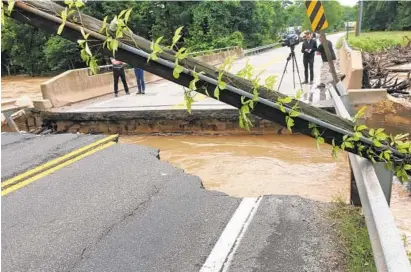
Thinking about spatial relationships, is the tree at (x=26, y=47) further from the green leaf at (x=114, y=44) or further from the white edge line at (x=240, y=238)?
the green leaf at (x=114, y=44)

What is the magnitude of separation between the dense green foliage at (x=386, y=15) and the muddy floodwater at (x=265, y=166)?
5370cm

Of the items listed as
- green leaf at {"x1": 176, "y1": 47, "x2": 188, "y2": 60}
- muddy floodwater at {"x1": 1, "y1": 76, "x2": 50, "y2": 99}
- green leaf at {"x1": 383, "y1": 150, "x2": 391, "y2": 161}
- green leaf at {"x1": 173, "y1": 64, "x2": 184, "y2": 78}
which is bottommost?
muddy floodwater at {"x1": 1, "y1": 76, "x2": 50, "y2": 99}

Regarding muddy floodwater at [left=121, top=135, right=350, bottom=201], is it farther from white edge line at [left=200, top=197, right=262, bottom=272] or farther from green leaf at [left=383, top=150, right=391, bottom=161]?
→ green leaf at [left=383, top=150, right=391, bottom=161]

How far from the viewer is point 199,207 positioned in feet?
14.8

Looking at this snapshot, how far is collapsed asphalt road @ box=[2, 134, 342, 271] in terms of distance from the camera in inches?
133

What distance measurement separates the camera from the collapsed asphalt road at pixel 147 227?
338 centimetres

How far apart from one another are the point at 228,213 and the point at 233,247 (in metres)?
0.78

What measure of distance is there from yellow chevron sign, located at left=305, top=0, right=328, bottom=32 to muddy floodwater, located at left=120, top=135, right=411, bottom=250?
2746mm

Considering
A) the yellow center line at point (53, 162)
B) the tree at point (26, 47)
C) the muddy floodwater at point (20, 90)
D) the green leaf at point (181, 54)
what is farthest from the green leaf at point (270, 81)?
the tree at point (26, 47)

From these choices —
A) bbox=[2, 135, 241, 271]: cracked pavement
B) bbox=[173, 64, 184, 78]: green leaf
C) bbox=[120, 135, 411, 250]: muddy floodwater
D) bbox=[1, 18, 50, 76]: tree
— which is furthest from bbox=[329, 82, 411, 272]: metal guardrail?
bbox=[1, 18, 50, 76]: tree

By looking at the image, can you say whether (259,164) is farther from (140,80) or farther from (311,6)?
(140,80)

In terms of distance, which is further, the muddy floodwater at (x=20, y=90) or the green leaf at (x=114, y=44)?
the muddy floodwater at (x=20, y=90)

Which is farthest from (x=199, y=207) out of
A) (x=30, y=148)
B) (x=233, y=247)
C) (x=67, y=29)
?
(x=30, y=148)

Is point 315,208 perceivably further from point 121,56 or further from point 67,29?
point 67,29
